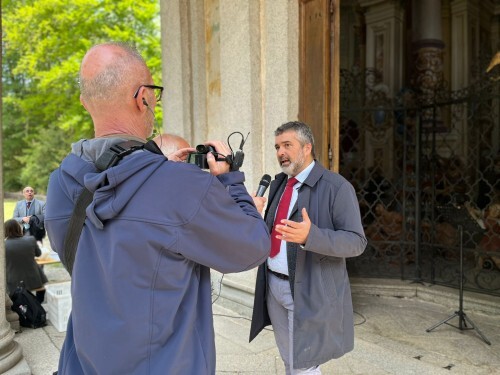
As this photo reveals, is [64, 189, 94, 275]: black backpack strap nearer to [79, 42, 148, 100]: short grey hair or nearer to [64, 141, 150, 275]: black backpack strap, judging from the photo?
[64, 141, 150, 275]: black backpack strap

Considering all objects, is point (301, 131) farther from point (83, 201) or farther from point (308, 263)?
point (83, 201)

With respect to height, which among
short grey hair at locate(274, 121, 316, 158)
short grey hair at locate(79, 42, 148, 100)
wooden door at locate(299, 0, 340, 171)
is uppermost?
wooden door at locate(299, 0, 340, 171)

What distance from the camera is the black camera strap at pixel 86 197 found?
142cm

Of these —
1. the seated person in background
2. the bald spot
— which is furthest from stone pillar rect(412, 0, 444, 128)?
the bald spot

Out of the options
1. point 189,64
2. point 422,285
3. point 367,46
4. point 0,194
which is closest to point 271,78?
point 189,64

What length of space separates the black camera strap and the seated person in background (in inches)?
235

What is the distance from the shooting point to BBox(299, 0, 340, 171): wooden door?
4535 millimetres

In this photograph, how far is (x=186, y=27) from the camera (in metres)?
6.42

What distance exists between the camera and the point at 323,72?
457cm

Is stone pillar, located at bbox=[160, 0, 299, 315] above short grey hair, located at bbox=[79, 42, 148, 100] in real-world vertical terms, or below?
above

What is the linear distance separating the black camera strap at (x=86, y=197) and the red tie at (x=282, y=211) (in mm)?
1758

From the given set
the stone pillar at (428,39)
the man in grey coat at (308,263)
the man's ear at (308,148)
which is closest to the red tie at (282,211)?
the man in grey coat at (308,263)

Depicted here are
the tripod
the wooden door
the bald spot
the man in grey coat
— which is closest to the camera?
the bald spot

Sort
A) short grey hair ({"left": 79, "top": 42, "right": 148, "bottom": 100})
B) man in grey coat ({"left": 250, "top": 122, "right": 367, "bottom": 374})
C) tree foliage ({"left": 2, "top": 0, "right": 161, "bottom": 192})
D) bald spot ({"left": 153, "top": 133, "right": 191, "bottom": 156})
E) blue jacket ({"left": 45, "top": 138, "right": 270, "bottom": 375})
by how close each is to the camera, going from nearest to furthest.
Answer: blue jacket ({"left": 45, "top": 138, "right": 270, "bottom": 375}), short grey hair ({"left": 79, "top": 42, "right": 148, "bottom": 100}), bald spot ({"left": 153, "top": 133, "right": 191, "bottom": 156}), man in grey coat ({"left": 250, "top": 122, "right": 367, "bottom": 374}), tree foliage ({"left": 2, "top": 0, "right": 161, "bottom": 192})
